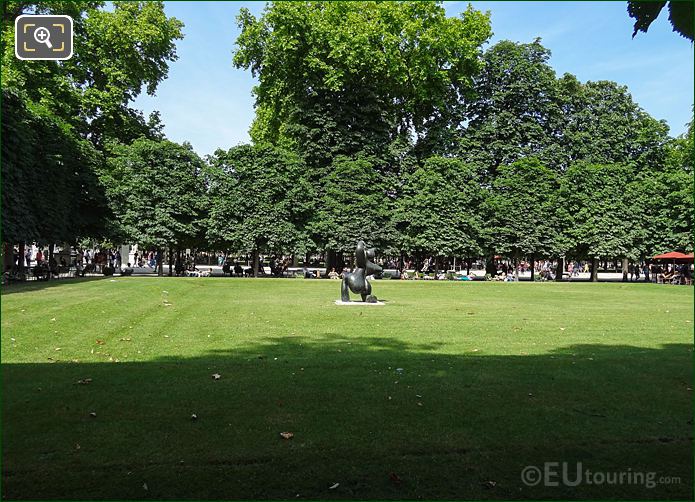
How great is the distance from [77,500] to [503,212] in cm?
4459

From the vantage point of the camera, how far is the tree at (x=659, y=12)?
466cm

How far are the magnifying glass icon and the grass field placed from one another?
2.34 metres

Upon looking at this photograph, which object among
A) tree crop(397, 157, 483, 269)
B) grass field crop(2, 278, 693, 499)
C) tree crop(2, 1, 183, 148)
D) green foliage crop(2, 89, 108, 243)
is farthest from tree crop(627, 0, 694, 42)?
tree crop(397, 157, 483, 269)

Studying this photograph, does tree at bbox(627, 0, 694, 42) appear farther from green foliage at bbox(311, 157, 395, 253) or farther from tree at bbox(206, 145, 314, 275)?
green foliage at bbox(311, 157, 395, 253)

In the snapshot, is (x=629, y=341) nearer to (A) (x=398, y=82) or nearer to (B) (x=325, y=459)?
(B) (x=325, y=459)

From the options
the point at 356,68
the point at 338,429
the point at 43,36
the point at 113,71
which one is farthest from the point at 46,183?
the point at 43,36

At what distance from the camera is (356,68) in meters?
42.0

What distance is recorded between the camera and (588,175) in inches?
1853

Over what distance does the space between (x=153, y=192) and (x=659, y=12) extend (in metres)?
39.2

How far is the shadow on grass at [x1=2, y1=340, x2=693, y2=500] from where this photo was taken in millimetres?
4332

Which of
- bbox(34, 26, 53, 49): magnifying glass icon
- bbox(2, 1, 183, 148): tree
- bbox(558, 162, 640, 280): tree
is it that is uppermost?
bbox(2, 1, 183, 148): tree

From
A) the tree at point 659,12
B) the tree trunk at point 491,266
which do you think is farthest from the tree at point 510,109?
the tree at point 659,12

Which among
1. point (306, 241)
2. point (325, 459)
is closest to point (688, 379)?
point (325, 459)

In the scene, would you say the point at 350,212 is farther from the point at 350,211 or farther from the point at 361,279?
the point at 361,279
